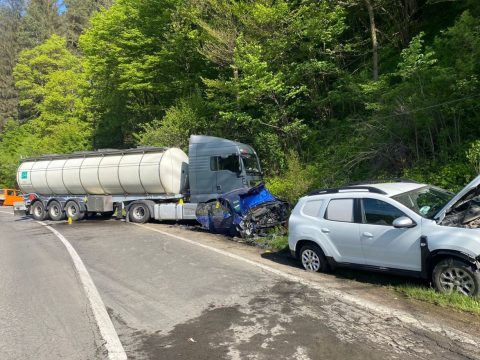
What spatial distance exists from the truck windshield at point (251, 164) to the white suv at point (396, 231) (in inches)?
328

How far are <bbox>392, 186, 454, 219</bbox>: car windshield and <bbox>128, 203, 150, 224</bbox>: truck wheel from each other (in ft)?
44.6

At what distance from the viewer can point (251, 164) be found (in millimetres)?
17359

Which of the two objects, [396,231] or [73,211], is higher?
[396,231]

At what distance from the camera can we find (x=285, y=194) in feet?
53.4

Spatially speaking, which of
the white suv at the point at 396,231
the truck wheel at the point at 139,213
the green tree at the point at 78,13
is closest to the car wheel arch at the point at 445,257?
the white suv at the point at 396,231

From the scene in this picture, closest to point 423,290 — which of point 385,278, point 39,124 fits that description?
point 385,278

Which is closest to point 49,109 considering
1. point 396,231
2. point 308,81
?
point 308,81

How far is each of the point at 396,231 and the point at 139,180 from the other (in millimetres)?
14239

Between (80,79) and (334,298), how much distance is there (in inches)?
1880

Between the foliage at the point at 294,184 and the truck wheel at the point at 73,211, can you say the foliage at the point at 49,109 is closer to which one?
the truck wheel at the point at 73,211

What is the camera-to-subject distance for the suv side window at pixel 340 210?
25.2ft

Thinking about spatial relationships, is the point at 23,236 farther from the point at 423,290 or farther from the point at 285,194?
the point at 423,290

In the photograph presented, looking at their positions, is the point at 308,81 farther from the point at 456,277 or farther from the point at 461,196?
the point at 456,277

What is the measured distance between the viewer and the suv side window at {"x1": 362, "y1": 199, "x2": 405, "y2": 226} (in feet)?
23.0
